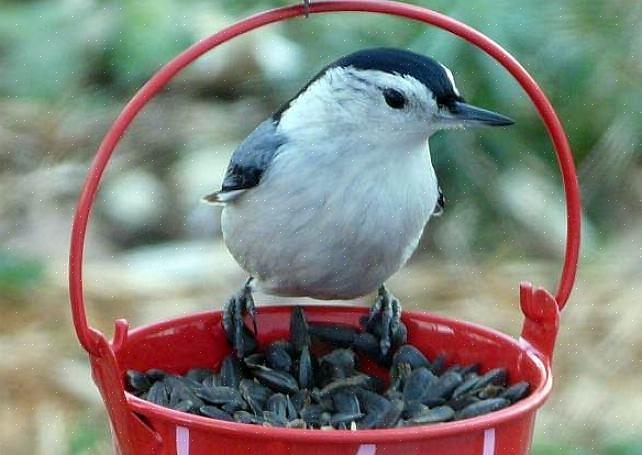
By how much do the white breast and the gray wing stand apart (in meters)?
0.01

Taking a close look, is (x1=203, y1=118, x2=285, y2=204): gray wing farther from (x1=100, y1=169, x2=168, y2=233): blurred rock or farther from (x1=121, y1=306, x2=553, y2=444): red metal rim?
(x1=100, y1=169, x2=168, y2=233): blurred rock

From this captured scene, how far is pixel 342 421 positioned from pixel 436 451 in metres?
0.23

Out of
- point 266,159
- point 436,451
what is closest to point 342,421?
point 436,451

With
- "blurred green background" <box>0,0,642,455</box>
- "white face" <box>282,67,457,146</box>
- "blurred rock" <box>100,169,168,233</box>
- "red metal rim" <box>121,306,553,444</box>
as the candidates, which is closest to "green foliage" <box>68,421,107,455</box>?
"blurred green background" <box>0,0,642,455</box>

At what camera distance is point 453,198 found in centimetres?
283

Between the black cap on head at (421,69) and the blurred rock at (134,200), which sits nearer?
the black cap on head at (421,69)

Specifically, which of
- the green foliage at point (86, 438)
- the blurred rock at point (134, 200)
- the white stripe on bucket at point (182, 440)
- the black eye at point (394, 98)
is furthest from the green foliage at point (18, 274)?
the white stripe on bucket at point (182, 440)

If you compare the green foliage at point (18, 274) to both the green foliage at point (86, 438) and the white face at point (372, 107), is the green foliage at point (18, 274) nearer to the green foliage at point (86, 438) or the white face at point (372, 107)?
the green foliage at point (86, 438)

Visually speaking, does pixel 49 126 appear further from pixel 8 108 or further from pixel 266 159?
pixel 266 159

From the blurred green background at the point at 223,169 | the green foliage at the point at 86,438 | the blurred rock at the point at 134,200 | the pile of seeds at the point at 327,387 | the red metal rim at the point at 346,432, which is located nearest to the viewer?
the red metal rim at the point at 346,432

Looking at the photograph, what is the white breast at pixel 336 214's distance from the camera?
1.63m

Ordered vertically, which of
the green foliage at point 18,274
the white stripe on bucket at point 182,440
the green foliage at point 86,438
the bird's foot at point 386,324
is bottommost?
the green foliage at point 86,438

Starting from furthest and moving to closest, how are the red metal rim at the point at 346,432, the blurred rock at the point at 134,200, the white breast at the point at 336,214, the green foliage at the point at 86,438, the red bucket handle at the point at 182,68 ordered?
the blurred rock at the point at 134,200 < the green foliage at the point at 86,438 < the white breast at the point at 336,214 < the red bucket handle at the point at 182,68 < the red metal rim at the point at 346,432

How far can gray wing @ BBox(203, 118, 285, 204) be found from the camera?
1705mm
